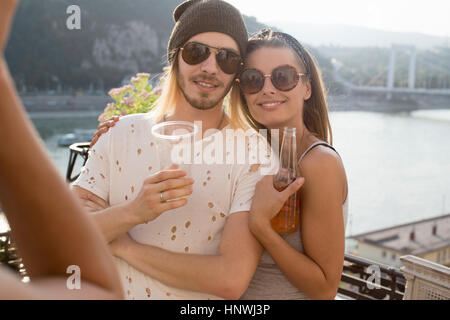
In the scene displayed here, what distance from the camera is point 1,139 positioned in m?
0.22

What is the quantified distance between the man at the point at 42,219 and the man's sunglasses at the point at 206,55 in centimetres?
83

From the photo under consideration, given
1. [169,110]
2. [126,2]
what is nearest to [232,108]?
[169,110]

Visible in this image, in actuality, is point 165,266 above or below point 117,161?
below

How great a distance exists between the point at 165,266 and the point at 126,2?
2059cm

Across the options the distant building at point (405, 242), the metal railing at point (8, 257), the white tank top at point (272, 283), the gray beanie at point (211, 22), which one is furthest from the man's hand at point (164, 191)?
the distant building at point (405, 242)

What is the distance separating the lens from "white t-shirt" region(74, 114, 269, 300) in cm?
94

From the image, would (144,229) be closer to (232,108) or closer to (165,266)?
(165,266)

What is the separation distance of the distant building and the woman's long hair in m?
17.6

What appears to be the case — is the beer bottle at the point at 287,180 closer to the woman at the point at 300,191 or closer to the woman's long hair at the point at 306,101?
the woman at the point at 300,191

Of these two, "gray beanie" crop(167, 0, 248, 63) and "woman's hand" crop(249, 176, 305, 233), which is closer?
"woman's hand" crop(249, 176, 305, 233)

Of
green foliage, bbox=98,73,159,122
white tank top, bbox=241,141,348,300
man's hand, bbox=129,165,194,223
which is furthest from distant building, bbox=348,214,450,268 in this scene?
man's hand, bbox=129,165,194,223

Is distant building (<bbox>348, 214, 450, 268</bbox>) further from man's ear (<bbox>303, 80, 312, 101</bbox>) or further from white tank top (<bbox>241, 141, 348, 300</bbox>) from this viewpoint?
white tank top (<bbox>241, 141, 348, 300</bbox>)

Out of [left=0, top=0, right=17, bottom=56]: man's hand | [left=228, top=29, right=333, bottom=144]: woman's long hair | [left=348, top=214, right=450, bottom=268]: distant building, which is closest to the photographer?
[left=0, top=0, right=17, bottom=56]: man's hand

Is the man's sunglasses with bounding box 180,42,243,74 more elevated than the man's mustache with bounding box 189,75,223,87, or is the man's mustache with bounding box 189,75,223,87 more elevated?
the man's sunglasses with bounding box 180,42,243,74
